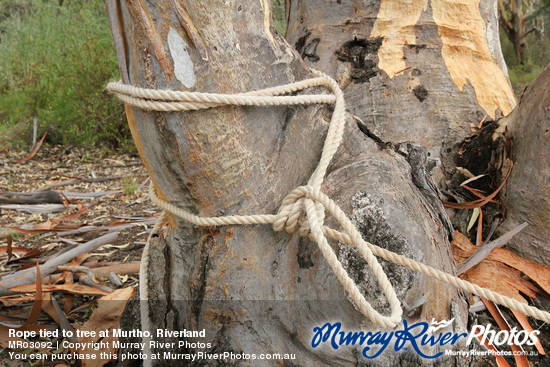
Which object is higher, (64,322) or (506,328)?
(506,328)

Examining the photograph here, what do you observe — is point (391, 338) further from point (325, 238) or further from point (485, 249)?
point (485, 249)

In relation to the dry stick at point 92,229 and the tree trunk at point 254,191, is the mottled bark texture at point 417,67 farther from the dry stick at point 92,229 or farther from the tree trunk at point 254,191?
the dry stick at point 92,229

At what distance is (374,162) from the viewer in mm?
1179

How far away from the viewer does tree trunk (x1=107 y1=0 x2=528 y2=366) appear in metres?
Result: 1.02

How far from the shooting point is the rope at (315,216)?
930 millimetres

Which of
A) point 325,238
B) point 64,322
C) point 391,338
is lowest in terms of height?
point 64,322

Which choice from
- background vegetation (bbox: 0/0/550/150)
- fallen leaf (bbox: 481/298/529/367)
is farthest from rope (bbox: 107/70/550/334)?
background vegetation (bbox: 0/0/550/150)

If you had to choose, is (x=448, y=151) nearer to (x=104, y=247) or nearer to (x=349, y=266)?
(x=349, y=266)

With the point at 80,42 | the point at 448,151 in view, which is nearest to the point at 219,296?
the point at 448,151

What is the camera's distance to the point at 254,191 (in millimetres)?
1142

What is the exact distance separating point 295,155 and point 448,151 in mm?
820

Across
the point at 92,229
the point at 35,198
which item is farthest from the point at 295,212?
the point at 35,198

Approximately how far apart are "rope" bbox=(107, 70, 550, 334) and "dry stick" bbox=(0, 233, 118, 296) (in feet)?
3.42

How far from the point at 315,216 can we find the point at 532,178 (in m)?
0.86
